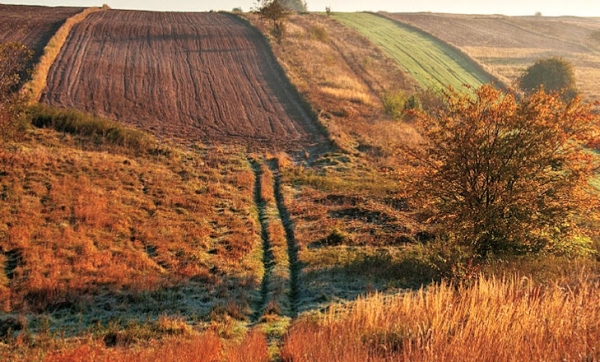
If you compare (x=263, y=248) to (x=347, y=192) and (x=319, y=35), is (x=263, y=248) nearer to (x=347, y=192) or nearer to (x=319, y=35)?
(x=347, y=192)

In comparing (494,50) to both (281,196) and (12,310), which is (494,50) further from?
(12,310)

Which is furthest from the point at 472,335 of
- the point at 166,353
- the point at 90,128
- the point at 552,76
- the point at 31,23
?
the point at 31,23

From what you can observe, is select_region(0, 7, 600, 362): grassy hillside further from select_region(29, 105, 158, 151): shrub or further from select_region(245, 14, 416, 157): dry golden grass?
A: select_region(245, 14, 416, 157): dry golden grass

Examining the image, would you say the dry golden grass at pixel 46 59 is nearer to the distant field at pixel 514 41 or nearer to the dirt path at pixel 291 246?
the dirt path at pixel 291 246

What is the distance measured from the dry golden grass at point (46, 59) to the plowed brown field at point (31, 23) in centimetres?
75

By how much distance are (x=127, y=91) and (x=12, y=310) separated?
1193 inches

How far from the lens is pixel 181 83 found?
1715 inches

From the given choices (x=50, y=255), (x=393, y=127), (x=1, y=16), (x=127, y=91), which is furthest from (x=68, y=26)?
(x=50, y=255)

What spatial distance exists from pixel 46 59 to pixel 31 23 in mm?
15815

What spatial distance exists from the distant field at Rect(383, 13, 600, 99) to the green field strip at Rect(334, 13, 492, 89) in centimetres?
313

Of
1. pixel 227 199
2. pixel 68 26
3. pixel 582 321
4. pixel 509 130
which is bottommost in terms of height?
pixel 227 199

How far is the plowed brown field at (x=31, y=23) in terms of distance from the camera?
4809 centimetres

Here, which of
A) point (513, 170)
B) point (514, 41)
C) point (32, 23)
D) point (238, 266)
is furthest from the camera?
point (514, 41)

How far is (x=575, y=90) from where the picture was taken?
51.8 metres
